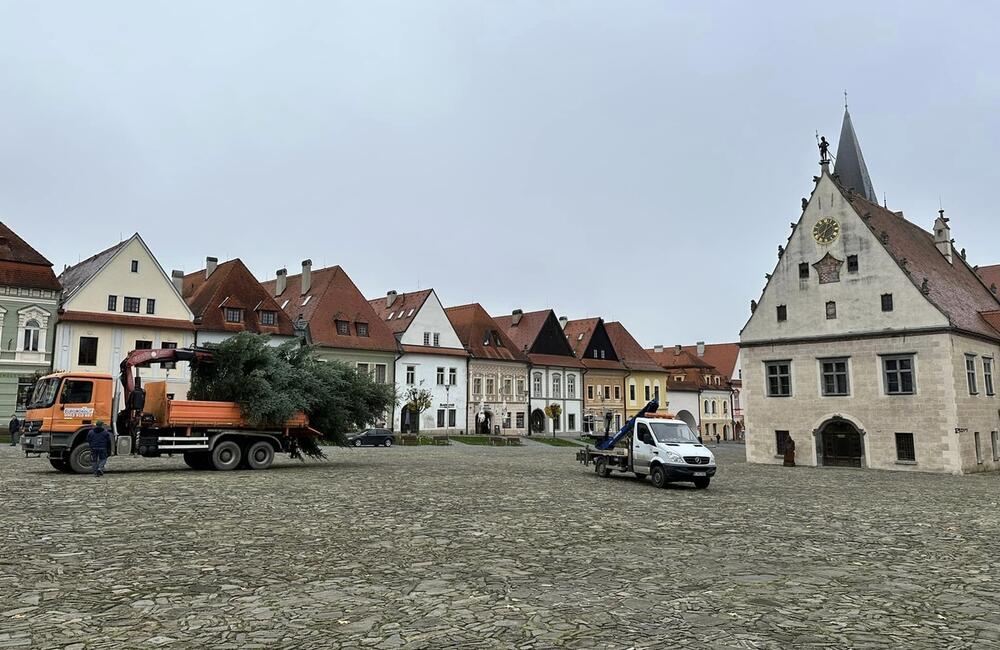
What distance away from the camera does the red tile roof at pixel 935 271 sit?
3356 cm

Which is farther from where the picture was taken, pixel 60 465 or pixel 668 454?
pixel 60 465

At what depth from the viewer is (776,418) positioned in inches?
1431

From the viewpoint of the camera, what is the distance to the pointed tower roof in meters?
52.8

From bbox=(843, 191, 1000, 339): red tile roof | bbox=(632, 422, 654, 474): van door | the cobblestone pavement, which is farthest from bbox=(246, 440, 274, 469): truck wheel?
bbox=(843, 191, 1000, 339): red tile roof

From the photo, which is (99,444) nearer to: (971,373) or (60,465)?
(60,465)

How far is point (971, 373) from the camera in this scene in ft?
108

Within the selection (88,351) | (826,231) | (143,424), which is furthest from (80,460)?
(826,231)

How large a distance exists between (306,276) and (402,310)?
28.0 ft

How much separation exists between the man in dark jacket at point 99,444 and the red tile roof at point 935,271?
3247cm

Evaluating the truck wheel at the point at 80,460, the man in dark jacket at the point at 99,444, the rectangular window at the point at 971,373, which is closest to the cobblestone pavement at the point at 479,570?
the man in dark jacket at the point at 99,444

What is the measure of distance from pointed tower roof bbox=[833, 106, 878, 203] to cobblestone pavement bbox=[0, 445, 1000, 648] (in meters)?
40.6

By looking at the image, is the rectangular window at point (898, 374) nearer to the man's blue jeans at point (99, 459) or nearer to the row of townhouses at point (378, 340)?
the row of townhouses at point (378, 340)

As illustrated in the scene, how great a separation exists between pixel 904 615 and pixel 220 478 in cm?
1787

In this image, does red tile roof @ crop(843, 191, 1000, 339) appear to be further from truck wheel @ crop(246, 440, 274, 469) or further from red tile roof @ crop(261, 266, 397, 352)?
red tile roof @ crop(261, 266, 397, 352)
